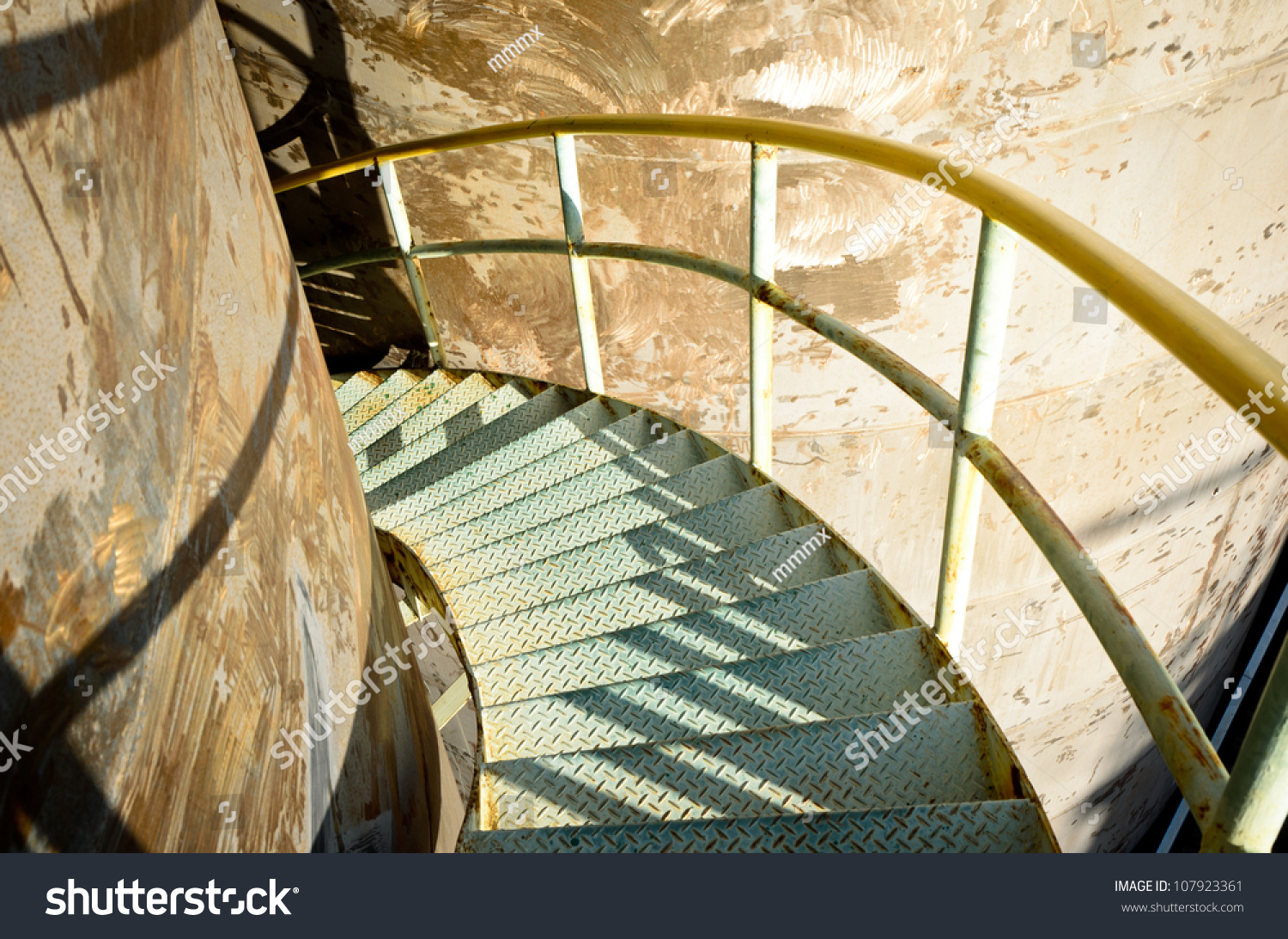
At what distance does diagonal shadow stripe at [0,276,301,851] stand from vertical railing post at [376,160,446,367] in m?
3.19

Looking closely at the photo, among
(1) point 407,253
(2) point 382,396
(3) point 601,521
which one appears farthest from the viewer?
Answer: (2) point 382,396

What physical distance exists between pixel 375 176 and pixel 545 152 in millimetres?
1171

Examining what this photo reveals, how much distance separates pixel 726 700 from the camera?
221 centimetres

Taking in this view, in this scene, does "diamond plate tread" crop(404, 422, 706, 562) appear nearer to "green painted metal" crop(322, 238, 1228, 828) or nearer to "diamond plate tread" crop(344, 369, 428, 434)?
"green painted metal" crop(322, 238, 1228, 828)

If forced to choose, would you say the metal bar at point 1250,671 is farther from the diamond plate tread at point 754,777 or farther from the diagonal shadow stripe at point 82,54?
the diagonal shadow stripe at point 82,54

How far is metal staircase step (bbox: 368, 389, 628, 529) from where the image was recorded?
3.66 m

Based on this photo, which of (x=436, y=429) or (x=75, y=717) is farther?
(x=436, y=429)

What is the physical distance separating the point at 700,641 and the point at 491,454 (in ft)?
5.90

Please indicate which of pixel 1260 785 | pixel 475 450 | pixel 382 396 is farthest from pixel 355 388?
pixel 1260 785

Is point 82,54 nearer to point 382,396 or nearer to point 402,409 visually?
point 402,409

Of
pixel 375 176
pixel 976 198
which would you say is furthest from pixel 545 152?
pixel 976 198

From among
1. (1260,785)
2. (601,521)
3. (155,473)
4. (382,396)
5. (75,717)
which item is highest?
(382,396)

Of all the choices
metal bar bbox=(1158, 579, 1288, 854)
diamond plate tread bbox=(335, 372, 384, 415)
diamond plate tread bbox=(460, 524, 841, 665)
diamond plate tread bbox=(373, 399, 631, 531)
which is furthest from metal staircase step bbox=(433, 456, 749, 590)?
metal bar bbox=(1158, 579, 1288, 854)

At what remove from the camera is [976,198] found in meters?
1.72
